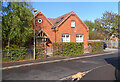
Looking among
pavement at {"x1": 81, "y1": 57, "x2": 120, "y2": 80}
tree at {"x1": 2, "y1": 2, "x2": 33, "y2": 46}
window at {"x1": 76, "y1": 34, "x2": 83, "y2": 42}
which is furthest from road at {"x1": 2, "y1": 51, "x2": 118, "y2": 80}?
window at {"x1": 76, "y1": 34, "x2": 83, "y2": 42}

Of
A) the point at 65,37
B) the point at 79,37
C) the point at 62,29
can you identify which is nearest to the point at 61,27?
the point at 62,29

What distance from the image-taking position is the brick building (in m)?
18.5

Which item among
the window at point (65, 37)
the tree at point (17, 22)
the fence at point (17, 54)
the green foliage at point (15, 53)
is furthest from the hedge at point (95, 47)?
the green foliage at point (15, 53)

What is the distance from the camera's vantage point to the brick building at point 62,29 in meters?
18.5

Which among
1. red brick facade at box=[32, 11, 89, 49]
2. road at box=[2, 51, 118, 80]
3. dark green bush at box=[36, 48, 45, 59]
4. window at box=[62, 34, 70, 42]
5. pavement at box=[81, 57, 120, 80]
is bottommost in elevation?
road at box=[2, 51, 118, 80]

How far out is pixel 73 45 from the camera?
16250 mm

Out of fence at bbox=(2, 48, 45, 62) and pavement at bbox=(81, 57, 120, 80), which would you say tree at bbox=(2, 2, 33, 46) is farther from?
pavement at bbox=(81, 57, 120, 80)

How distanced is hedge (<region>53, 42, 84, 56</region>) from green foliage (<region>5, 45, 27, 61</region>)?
4.38 m

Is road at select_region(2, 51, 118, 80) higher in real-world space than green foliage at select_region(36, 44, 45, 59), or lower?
lower

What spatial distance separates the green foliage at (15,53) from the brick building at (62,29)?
5135mm

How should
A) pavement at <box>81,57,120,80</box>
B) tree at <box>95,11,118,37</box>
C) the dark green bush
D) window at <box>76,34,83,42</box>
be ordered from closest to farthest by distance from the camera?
pavement at <box>81,57,120,80</box> < the dark green bush < tree at <box>95,11,118,37</box> < window at <box>76,34,83,42</box>

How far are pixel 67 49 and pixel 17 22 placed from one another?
7694 mm

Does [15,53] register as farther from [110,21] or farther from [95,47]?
[110,21]

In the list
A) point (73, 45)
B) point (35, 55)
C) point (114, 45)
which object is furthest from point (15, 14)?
point (114, 45)
